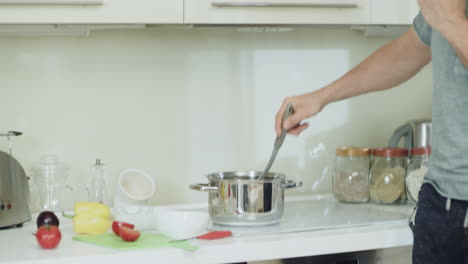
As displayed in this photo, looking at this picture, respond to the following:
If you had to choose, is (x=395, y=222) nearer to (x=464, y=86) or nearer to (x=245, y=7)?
(x=464, y=86)

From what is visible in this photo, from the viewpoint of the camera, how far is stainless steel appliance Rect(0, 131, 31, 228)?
1794 millimetres

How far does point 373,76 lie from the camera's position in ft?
5.88

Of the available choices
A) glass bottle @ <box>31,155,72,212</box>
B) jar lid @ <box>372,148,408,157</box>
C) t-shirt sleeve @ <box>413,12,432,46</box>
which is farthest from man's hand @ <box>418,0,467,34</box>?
glass bottle @ <box>31,155,72,212</box>

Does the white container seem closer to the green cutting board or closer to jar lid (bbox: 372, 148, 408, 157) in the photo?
the green cutting board

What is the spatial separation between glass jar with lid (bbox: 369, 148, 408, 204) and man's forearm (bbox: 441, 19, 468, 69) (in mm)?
814

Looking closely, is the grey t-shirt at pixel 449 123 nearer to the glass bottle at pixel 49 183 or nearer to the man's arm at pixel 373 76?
the man's arm at pixel 373 76

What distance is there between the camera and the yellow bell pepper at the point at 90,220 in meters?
1.72

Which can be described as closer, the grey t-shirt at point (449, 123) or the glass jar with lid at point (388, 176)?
the grey t-shirt at point (449, 123)

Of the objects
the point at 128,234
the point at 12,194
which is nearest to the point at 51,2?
the point at 12,194

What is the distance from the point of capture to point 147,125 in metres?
2.17

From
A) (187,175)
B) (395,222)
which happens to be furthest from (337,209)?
(187,175)

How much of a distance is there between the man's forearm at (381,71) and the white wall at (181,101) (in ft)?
1.69

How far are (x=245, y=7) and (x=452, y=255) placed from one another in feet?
2.73

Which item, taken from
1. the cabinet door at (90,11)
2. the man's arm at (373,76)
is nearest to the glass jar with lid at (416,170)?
the man's arm at (373,76)
